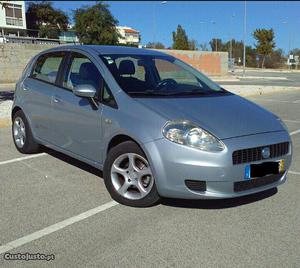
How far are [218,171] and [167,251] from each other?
877 millimetres

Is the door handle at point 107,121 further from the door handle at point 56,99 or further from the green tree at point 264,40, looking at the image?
the green tree at point 264,40

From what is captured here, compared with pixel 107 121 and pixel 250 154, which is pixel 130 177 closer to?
pixel 107 121

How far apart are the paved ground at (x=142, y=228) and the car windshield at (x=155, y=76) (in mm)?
1230

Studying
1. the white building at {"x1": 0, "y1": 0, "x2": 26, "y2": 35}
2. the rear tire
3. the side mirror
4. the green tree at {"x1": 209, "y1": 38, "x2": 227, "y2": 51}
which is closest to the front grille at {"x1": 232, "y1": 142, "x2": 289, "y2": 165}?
the side mirror

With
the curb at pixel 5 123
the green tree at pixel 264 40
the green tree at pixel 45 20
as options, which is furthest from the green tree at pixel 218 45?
the curb at pixel 5 123

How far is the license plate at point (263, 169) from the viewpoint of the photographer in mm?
3973

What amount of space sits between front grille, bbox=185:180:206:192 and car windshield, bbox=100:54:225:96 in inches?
45.0

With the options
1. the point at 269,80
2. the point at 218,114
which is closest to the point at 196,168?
the point at 218,114

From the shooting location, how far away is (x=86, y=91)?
15.2ft

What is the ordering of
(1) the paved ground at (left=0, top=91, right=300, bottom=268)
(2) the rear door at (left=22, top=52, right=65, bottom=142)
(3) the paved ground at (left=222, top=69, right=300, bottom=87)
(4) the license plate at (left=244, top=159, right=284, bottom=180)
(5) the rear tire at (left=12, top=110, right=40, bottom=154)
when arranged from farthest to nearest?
(3) the paved ground at (left=222, top=69, right=300, bottom=87) → (5) the rear tire at (left=12, top=110, right=40, bottom=154) → (2) the rear door at (left=22, top=52, right=65, bottom=142) → (4) the license plate at (left=244, top=159, right=284, bottom=180) → (1) the paved ground at (left=0, top=91, right=300, bottom=268)

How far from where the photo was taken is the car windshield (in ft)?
15.6

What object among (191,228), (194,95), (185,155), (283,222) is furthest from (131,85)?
(283,222)

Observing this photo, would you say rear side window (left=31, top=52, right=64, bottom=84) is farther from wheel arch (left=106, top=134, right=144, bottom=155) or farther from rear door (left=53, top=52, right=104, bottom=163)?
wheel arch (left=106, top=134, right=144, bottom=155)

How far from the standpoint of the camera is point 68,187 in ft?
16.5
